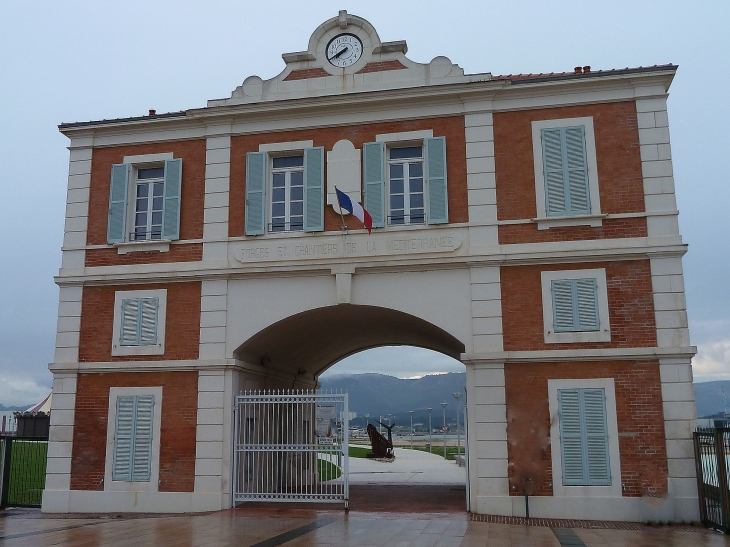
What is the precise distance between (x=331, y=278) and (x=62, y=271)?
5.72 m

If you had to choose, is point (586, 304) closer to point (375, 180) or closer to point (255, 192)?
point (375, 180)

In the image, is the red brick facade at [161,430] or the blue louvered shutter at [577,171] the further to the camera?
the red brick facade at [161,430]

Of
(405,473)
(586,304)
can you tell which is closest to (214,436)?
(586,304)

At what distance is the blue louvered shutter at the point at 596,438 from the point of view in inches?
505

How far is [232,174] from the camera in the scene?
603 inches

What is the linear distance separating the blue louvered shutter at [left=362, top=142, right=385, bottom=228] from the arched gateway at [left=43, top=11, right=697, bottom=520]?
4cm

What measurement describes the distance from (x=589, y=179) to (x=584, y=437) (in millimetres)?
4634

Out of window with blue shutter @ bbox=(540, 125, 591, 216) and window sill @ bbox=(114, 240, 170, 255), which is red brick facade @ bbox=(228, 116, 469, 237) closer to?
window sill @ bbox=(114, 240, 170, 255)

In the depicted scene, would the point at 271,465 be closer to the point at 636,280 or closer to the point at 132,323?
the point at 132,323

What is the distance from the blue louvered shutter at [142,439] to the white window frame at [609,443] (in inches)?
297

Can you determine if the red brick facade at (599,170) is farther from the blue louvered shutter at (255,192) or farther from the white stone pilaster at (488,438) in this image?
the blue louvered shutter at (255,192)

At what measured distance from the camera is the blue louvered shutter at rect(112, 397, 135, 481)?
47.9ft

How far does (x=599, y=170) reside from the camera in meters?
13.9

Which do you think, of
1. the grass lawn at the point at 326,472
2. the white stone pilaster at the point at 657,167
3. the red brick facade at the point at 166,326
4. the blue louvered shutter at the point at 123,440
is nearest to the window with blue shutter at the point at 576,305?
the white stone pilaster at the point at 657,167
